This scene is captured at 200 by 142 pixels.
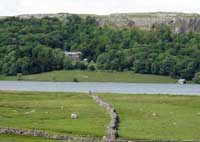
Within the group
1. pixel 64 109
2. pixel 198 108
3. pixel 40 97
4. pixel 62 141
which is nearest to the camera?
pixel 62 141

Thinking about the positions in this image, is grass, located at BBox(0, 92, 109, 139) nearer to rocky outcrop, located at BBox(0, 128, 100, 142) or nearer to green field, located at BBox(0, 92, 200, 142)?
green field, located at BBox(0, 92, 200, 142)

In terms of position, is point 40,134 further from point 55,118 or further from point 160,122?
point 160,122

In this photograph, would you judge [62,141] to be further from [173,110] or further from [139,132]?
[173,110]

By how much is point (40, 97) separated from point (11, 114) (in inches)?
1543

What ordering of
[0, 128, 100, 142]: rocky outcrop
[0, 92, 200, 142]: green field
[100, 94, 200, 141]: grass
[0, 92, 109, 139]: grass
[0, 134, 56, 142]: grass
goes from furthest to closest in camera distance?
[0, 92, 109, 139]: grass → [0, 92, 200, 142]: green field → [100, 94, 200, 141]: grass → [0, 128, 100, 142]: rocky outcrop → [0, 134, 56, 142]: grass

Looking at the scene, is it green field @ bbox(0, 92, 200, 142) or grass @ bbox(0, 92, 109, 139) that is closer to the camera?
green field @ bbox(0, 92, 200, 142)

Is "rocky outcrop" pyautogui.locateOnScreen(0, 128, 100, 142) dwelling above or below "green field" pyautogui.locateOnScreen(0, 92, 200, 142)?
above

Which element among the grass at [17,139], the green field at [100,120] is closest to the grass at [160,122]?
the green field at [100,120]

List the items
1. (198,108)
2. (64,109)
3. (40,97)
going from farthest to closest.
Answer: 1. (40,97)
2. (198,108)
3. (64,109)

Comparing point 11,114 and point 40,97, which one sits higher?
point 11,114

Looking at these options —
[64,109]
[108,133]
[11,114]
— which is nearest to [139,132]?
[108,133]

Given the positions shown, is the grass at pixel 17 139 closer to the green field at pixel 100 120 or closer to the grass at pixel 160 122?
the green field at pixel 100 120

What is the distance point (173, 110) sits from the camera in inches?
3376

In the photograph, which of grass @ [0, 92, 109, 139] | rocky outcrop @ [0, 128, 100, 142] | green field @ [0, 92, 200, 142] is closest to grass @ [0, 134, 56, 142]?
green field @ [0, 92, 200, 142]
